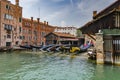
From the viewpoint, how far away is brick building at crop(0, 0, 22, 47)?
4778cm

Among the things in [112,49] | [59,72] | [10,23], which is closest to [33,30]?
[10,23]

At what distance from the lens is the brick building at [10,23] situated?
4778 centimetres

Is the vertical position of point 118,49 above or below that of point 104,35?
below

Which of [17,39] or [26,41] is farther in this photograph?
[26,41]

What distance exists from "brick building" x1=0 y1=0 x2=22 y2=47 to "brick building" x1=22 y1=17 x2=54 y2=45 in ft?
15.4

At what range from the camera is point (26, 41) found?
61.1 meters

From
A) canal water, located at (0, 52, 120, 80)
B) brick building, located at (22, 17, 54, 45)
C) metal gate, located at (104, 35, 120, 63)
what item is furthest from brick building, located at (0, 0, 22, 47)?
metal gate, located at (104, 35, 120, 63)

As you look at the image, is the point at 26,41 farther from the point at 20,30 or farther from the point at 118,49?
the point at 118,49

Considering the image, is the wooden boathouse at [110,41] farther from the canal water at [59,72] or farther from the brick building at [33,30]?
the brick building at [33,30]

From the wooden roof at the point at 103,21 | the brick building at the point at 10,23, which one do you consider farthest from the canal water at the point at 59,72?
the brick building at the point at 10,23

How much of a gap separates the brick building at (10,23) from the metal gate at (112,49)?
34.0m

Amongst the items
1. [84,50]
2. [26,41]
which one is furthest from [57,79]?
[26,41]

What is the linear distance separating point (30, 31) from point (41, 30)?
7.98 meters

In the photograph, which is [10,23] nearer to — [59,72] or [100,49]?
[100,49]
